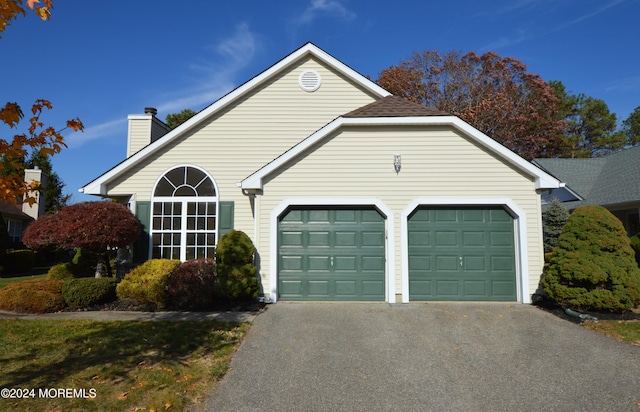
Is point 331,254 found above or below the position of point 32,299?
above

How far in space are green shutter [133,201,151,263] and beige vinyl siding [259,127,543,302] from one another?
386 centimetres

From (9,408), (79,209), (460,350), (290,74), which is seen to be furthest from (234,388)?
(290,74)

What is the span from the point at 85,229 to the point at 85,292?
1553mm

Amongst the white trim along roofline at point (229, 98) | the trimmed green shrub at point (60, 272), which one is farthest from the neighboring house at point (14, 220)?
the white trim along roofline at point (229, 98)

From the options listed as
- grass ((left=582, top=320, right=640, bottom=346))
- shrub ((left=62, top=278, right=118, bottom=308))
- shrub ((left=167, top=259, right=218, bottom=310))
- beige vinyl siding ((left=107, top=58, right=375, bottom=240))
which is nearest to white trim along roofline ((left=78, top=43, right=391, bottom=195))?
beige vinyl siding ((left=107, top=58, right=375, bottom=240))

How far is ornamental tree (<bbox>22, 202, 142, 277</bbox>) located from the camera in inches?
385

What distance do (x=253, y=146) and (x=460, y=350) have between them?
8227 mm

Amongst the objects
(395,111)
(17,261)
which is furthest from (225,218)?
(17,261)

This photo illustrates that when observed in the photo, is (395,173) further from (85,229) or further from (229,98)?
(85,229)

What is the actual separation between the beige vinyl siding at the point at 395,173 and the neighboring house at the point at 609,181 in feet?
26.4

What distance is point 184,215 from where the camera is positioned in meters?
11.6

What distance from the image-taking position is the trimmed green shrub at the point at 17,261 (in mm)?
Answer: 19391

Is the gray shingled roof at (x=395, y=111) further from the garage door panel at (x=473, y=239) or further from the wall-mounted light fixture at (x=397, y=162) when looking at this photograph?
the garage door panel at (x=473, y=239)

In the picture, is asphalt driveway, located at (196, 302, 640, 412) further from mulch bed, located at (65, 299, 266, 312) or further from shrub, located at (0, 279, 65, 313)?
shrub, located at (0, 279, 65, 313)
